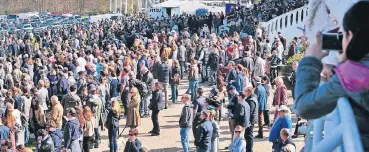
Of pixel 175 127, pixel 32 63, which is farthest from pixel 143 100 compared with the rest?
pixel 32 63

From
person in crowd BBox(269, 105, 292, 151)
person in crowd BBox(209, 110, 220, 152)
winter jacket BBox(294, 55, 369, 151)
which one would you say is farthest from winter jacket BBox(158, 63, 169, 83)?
winter jacket BBox(294, 55, 369, 151)

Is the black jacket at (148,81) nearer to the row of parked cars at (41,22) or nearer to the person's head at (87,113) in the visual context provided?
the person's head at (87,113)

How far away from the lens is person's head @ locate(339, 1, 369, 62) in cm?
174

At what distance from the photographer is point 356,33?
68.6 inches

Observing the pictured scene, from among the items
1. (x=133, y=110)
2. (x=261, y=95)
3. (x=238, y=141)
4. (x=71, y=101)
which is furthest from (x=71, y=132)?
(x=261, y=95)

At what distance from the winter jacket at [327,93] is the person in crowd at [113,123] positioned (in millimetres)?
10669

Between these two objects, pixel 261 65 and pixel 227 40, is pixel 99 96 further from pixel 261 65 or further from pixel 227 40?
pixel 227 40

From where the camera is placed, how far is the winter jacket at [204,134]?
10.8m

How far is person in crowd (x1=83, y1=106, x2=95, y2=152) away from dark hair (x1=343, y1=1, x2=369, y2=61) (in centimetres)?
1049

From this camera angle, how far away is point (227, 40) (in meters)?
23.3

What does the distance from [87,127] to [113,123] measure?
2.40ft

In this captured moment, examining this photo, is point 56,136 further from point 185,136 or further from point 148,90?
point 148,90

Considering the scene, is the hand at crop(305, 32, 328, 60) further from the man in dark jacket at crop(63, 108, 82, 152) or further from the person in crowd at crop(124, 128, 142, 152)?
the man in dark jacket at crop(63, 108, 82, 152)

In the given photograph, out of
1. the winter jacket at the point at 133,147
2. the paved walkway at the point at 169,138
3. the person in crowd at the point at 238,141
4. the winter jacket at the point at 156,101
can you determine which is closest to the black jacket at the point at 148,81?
the paved walkway at the point at 169,138
